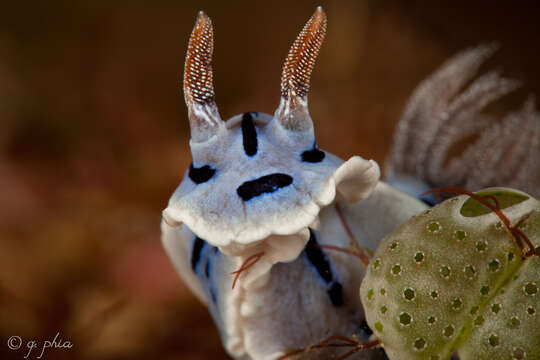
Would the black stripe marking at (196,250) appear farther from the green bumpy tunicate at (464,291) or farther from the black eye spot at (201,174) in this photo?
the green bumpy tunicate at (464,291)

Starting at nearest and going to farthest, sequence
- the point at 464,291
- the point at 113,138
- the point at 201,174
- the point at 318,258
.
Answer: the point at 464,291 → the point at 201,174 → the point at 318,258 → the point at 113,138

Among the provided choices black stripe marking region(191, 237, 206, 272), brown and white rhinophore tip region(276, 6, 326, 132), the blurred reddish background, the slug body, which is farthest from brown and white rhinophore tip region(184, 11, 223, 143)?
the blurred reddish background

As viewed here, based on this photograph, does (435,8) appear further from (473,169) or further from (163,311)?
(163,311)

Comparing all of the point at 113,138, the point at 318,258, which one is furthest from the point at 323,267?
the point at 113,138

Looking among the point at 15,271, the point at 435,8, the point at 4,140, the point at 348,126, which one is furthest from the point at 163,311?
the point at 435,8

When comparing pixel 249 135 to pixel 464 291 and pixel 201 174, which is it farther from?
pixel 464 291

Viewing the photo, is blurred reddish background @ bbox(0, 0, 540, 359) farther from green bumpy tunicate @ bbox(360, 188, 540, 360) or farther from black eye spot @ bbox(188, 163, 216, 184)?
green bumpy tunicate @ bbox(360, 188, 540, 360)

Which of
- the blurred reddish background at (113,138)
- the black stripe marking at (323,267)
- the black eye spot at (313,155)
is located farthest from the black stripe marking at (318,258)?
the blurred reddish background at (113,138)
